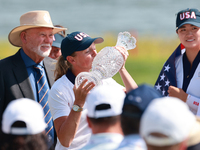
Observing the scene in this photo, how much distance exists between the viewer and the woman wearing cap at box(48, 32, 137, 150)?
117 inches

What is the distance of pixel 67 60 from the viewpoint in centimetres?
352

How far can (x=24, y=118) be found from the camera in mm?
1922

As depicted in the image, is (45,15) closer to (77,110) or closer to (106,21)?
(77,110)

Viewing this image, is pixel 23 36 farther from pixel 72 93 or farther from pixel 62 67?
pixel 72 93

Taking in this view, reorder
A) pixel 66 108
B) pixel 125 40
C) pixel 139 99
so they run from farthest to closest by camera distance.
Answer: pixel 125 40 → pixel 66 108 → pixel 139 99

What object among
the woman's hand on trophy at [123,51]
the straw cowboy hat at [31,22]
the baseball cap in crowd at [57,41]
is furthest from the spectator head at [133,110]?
the baseball cap in crowd at [57,41]

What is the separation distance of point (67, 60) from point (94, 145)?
1666 millimetres

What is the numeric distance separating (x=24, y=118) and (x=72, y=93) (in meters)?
1.32

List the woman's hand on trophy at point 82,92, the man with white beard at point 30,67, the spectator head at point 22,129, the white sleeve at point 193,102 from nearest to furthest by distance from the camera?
the spectator head at point 22,129 < the woman's hand on trophy at point 82,92 < the white sleeve at point 193,102 < the man with white beard at point 30,67

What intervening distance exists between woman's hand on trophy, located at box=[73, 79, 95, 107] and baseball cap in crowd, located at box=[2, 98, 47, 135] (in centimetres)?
97

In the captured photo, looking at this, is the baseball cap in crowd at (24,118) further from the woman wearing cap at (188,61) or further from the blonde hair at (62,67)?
the woman wearing cap at (188,61)

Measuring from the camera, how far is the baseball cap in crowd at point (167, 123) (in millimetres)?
1618

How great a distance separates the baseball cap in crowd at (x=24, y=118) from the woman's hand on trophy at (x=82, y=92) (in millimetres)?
970

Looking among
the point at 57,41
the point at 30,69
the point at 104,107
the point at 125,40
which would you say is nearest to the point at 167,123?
the point at 104,107
